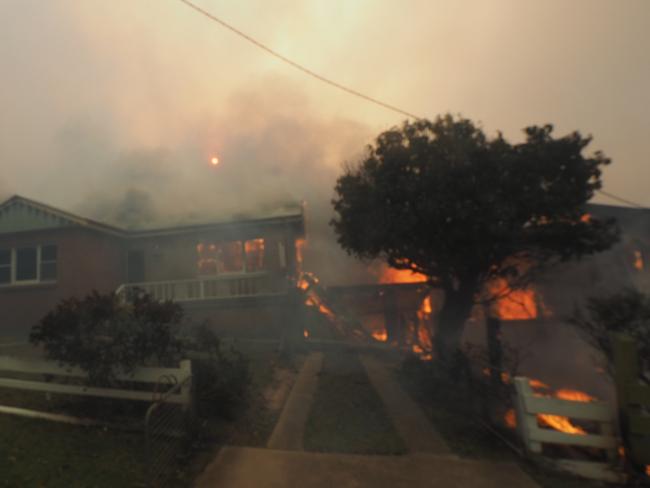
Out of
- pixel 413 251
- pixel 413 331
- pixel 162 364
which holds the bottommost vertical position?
pixel 413 331

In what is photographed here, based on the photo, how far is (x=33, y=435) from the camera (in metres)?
4.42

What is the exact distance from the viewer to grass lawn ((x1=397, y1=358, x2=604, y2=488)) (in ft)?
14.2

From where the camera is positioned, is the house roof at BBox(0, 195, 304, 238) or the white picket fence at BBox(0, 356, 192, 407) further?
the house roof at BBox(0, 195, 304, 238)

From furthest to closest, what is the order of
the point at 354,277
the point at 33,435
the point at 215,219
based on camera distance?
the point at 354,277, the point at 215,219, the point at 33,435

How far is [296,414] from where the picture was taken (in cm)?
614

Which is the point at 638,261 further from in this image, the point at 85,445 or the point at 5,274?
the point at 5,274

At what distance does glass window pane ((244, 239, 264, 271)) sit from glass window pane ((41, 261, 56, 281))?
6.40 m

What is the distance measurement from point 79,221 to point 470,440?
507 inches

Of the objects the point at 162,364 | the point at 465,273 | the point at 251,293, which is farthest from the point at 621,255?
the point at 162,364

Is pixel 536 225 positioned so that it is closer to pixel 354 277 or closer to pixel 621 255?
pixel 621 255

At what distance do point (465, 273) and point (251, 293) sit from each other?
22.2ft

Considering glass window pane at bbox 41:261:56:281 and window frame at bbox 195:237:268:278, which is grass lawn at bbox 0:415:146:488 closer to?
window frame at bbox 195:237:268:278

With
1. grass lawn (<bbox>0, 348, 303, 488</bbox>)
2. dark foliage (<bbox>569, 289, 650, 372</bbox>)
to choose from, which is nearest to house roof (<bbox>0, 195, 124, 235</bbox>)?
grass lawn (<bbox>0, 348, 303, 488</bbox>)

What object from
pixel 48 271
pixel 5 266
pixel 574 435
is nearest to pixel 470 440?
pixel 574 435
